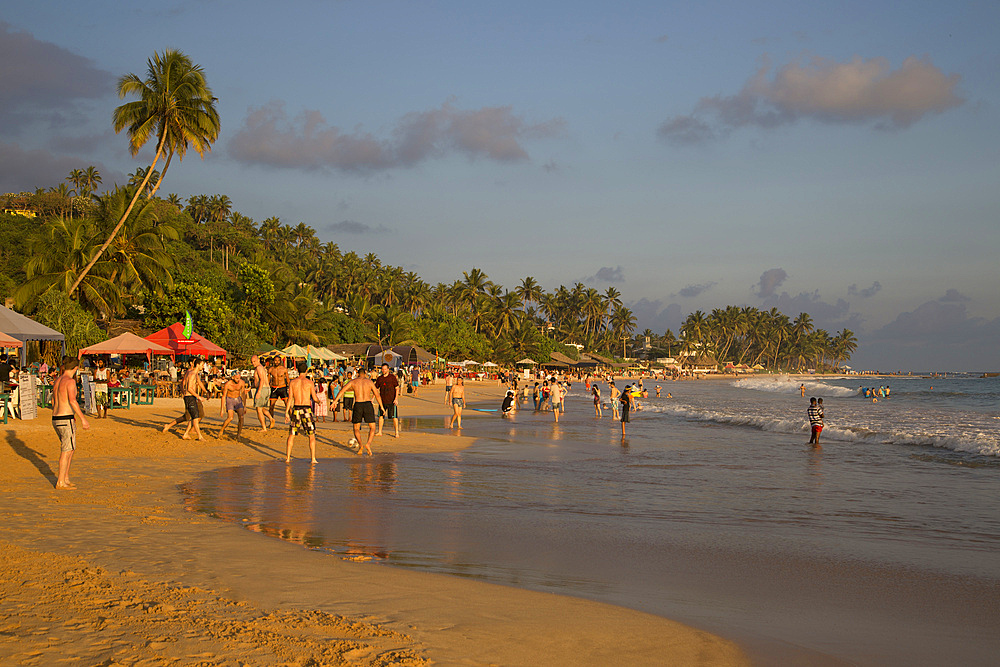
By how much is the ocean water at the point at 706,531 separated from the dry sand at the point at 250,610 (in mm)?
527

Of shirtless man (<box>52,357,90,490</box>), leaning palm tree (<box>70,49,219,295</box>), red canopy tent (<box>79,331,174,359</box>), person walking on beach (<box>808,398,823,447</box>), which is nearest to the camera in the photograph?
shirtless man (<box>52,357,90,490</box>)

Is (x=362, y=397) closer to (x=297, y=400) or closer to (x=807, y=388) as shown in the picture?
(x=297, y=400)

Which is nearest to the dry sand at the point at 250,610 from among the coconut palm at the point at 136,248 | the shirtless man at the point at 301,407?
the shirtless man at the point at 301,407

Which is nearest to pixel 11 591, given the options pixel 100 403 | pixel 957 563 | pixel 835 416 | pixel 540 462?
pixel 957 563

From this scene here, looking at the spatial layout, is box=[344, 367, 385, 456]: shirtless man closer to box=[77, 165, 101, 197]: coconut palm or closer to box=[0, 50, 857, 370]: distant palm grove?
box=[0, 50, 857, 370]: distant palm grove

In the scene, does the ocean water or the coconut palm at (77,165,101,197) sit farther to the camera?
the coconut palm at (77,165,101,197)

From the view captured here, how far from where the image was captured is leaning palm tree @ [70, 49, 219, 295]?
30.8 metres

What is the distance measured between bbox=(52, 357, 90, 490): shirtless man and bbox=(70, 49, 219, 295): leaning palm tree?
24749 mm

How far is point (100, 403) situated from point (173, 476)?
882 cm

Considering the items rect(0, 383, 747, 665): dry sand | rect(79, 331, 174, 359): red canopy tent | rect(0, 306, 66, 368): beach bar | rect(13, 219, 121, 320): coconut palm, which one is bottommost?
rect(0, 383, 747, 665): dry sand

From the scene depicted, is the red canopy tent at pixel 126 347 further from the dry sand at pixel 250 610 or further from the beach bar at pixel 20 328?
the dry sand at pixel 250 610

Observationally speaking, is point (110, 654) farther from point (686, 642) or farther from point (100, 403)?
point (100, 403)

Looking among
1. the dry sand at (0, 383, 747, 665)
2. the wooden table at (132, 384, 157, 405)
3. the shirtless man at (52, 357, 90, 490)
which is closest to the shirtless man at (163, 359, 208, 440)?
the shirtless man at (52, 357, 90, 490)

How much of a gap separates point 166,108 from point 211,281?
2012 cm
